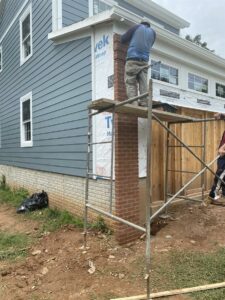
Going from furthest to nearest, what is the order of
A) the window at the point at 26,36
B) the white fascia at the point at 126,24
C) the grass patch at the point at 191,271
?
the window at the point at 26,36 < the white fascia at the point at 126,24 < the grass patch at the point at 191,271

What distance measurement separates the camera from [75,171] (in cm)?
790

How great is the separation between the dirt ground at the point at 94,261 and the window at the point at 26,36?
666cm

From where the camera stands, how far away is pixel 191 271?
4773 mm

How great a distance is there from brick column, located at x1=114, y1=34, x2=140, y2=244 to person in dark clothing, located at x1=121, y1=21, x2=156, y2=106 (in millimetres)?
257

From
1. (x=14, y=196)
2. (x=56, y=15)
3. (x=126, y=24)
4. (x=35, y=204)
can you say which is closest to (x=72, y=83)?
(x=126, y=24)

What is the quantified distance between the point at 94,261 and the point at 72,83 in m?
4.27

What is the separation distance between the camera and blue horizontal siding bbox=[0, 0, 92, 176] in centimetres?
754

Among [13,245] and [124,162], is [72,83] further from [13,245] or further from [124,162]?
[13,245]

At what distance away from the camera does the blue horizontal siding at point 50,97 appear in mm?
7539

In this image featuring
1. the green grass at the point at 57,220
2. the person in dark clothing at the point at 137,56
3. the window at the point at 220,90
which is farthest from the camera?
the window at the point at 220,90

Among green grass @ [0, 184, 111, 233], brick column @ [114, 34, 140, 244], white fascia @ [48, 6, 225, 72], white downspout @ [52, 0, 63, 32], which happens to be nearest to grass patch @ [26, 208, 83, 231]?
green grass @ [0, 184, 111, 233]

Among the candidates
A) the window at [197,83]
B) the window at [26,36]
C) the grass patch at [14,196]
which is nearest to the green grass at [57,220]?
the grass patch at [14,196]

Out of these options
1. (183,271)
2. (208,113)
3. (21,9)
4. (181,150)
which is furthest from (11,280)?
(21,9)

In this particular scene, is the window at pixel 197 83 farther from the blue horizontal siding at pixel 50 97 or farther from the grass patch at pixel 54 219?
the grass patch at pixel 54 219
